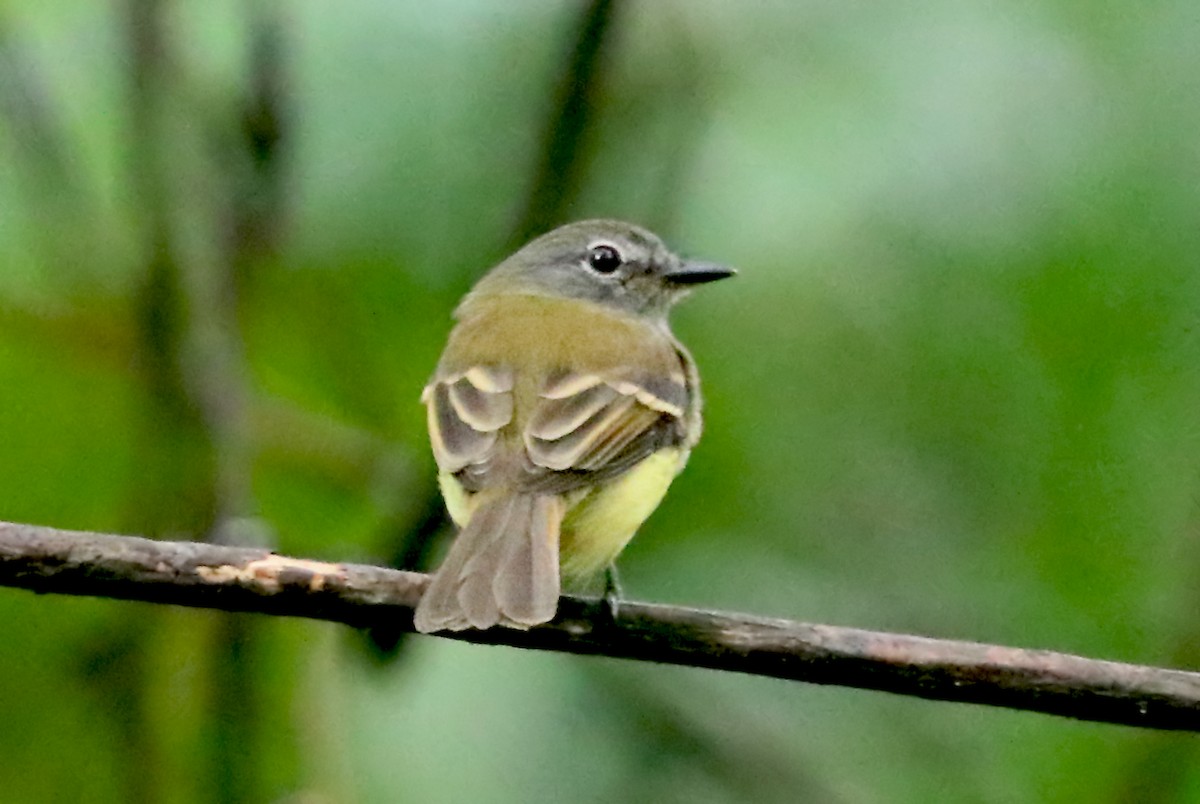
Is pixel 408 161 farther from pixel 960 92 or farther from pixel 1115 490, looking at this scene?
pixel 1115 490

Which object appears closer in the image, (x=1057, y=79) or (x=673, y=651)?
(x=673, y=651)

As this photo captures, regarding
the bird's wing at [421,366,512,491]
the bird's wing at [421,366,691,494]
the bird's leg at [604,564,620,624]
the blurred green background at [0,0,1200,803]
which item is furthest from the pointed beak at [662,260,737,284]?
the bird's leg at [604,564,620,624]

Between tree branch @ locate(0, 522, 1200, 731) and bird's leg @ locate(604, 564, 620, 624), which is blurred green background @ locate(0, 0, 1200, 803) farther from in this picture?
tree branch @ locate(0, 522, 1200, 731)

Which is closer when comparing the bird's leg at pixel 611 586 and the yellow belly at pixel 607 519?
the bird's leg at pixel 611 586

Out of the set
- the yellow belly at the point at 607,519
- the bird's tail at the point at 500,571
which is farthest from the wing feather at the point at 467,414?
the yellow belly at the point at 607,519

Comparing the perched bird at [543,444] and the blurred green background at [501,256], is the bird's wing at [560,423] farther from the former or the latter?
the blurred green background at [501,256]

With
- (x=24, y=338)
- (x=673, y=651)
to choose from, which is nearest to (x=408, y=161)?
(x=24, y=338)
